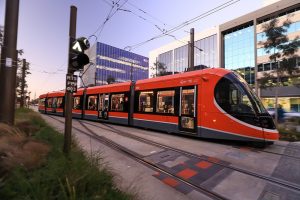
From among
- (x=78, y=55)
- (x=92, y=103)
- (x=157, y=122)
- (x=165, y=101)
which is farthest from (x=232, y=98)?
(x=92, y=103)

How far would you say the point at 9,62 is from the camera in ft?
29.0

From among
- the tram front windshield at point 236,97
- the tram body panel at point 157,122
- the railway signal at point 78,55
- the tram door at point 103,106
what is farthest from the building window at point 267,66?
the railway signal at point 78,55

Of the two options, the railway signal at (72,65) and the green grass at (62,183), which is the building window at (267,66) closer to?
the railway signal at (72,65)

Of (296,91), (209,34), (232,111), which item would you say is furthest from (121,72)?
(232,111)

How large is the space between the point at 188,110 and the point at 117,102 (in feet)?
21.6

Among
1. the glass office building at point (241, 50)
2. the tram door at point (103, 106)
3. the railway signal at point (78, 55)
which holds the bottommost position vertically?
the tram door at point (103, 106)

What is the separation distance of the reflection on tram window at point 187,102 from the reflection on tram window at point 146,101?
2.45 m

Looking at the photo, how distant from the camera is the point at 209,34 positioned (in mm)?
52062

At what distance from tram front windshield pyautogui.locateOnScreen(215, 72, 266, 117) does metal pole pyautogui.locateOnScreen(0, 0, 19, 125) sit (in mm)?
7938

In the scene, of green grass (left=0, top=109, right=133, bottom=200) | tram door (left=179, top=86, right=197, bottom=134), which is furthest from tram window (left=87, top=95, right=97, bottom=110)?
green grass (left=0, top=109, right=133, bottom=200)

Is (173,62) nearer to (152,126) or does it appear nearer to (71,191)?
(152,126)

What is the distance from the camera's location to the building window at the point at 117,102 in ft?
50.4

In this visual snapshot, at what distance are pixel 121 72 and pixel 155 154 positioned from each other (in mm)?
71214

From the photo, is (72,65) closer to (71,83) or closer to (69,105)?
(71,83)
